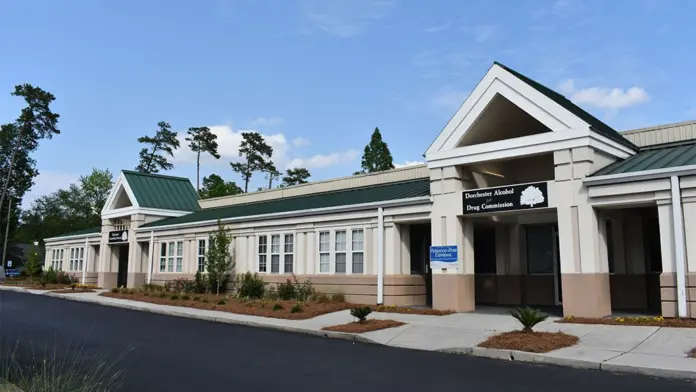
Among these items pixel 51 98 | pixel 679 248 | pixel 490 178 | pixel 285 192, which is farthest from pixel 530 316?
pixel 51 98

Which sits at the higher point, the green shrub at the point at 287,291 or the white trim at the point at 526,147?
the white trim at the point at 526,147

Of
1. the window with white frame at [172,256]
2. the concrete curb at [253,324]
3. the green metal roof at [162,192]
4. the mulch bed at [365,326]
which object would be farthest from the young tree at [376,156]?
the mulch bed at [365,326]

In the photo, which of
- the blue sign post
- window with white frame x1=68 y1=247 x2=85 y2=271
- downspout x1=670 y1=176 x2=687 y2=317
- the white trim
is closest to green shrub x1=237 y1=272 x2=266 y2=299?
the blue sign post

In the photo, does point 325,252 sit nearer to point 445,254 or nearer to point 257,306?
point 257,306

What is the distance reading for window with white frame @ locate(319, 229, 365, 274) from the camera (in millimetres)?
22344

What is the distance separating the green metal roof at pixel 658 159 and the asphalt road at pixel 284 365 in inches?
297

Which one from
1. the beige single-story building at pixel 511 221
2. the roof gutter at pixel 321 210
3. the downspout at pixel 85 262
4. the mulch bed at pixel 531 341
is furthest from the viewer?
the downspout at pixel 85 262

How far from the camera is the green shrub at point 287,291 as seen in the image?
77.6ft

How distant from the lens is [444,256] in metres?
19.0

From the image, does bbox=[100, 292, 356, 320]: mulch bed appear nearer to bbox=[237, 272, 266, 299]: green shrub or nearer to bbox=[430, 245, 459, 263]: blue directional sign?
bbox=[237, 272, 266, 299]: green shrub

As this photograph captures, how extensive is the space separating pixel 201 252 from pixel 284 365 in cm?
2070

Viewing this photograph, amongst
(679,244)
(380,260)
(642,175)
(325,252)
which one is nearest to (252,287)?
(325,252)

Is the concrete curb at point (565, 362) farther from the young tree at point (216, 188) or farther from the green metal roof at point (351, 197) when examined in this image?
the young tree at point (216, 188)

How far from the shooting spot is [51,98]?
216 feet
